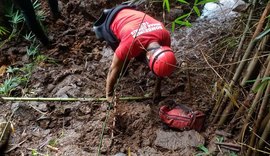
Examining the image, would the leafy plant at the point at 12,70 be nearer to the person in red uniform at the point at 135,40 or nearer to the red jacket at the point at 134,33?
the person in red uniform at the point at 135,40

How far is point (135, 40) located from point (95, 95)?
74cm

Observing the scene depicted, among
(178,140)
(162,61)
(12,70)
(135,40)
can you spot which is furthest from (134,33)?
(12,70)

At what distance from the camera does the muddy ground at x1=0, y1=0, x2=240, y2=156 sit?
2.51 m

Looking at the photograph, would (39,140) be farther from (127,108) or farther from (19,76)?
(19,76)

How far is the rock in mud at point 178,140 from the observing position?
97.0 inches

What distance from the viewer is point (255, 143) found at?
2000 millimetres

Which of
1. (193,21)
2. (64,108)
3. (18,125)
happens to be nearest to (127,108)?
(64,108)

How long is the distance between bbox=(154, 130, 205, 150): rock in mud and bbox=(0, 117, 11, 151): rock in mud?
3.86 feet

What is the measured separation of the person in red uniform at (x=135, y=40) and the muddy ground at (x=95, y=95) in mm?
230

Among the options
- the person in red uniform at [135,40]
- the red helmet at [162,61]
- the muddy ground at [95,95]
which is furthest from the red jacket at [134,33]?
the muddy ground at [95,95]

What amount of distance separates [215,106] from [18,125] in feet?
5.37

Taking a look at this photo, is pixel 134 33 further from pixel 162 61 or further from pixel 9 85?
pixel 9 85

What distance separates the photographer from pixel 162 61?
245 centimetres

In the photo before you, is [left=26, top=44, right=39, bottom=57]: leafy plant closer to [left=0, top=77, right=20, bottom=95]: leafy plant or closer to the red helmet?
[left=0, top=77, right=20, bottom=95]: leafy plant
